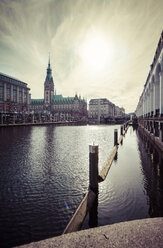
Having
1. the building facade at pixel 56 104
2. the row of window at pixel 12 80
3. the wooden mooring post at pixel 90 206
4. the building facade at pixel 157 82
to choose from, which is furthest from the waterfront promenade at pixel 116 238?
the building facade at pixel 56 104

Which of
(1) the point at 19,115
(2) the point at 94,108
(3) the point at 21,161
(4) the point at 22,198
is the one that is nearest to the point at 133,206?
(4) the point at 22,198

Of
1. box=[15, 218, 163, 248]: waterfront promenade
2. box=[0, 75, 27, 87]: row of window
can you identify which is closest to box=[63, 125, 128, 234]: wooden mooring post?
box=[15, 218, 163, 248]: waterfront promenade

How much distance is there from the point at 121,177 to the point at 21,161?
21.5ft

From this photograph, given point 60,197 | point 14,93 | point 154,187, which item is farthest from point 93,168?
point 14,93

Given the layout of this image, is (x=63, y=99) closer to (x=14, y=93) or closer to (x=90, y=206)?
(x=14, y=93)

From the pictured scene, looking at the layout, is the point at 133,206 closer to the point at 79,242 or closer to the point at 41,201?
the point at 79,242

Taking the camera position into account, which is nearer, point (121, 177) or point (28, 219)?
point (28, 219)

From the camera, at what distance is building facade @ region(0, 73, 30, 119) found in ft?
262

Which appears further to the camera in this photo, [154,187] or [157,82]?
[157,82]

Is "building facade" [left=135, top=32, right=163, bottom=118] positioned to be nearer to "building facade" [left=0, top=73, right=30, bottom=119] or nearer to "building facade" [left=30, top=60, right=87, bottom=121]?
"building facade" [left=0, top=73, right=30, bottom=119]

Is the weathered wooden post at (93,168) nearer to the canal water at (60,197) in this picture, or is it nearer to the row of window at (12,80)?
the canal water at (60,197)

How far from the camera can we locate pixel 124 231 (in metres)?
2.30

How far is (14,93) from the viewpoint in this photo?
89.9m

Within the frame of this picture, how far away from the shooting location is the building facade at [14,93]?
8000 centimetres
